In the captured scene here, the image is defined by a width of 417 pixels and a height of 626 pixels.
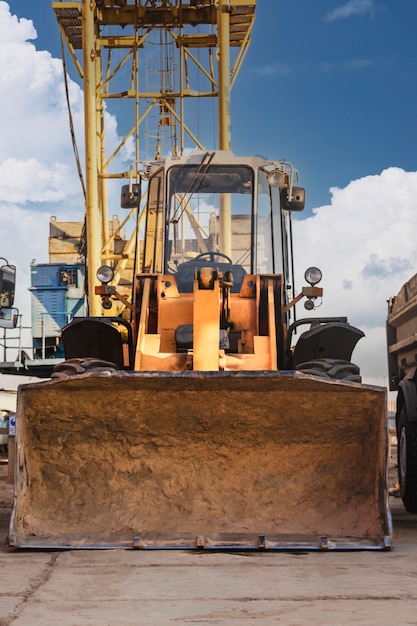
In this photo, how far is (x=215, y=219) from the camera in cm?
878

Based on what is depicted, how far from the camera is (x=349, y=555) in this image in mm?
5887

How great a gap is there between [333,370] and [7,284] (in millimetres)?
3595

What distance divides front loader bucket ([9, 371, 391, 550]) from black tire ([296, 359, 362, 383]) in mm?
548

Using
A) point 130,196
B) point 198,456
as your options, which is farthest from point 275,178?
point 198,456

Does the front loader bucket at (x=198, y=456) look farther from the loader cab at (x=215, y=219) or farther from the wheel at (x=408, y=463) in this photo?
the loader cab at (x=215, y=219)

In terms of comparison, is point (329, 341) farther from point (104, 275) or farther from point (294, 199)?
point (104, 275)

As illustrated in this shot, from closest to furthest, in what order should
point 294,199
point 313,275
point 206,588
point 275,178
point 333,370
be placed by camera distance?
point 206,588 < point 333,370 < point 313,275 < point 275,178 < point 294,199

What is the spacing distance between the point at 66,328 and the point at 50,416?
2038 millimetres

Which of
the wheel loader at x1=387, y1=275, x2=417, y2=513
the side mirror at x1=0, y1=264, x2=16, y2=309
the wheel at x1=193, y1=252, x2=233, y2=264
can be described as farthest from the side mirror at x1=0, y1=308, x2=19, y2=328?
the wheel loader at x1=387, y1=275, x2=417, y2=513

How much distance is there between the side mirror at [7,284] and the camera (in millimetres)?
8930

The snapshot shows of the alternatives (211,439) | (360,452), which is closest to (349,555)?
(360,452)

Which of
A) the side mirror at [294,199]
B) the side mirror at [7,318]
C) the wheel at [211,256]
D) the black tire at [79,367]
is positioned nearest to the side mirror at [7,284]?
the side mirror at [7,318]

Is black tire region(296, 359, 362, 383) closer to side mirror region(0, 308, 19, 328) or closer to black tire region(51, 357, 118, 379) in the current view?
black tire region(51, 357, 118, 379)

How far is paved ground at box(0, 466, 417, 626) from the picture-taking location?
413cm
